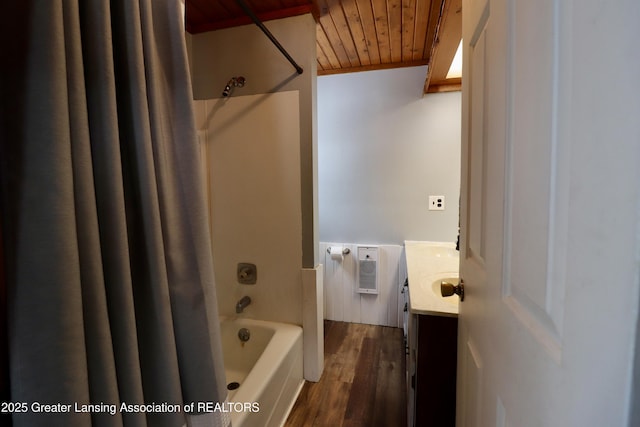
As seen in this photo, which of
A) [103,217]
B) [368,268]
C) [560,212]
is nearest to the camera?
[560,212]

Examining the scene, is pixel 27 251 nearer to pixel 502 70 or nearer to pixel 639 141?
pixel 639 141

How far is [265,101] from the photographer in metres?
1.73

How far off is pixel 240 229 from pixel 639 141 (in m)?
1.83

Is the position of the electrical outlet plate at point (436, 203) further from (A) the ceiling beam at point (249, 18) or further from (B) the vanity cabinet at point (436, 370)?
(A) the ceiling beam at point (249, 18)

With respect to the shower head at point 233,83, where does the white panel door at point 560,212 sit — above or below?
below

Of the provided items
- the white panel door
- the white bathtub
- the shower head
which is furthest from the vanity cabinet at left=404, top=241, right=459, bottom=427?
the shower head

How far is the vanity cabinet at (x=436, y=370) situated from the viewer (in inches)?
42.2

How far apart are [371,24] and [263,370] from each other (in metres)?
2.27

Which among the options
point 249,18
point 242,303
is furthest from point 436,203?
point 249,18

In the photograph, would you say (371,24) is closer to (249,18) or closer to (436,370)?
(249,18)

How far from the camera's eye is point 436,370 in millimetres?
1078

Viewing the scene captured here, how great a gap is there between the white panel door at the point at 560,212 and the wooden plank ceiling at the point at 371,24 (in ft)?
3.68

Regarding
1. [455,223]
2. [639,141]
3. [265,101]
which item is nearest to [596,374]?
[639,141]

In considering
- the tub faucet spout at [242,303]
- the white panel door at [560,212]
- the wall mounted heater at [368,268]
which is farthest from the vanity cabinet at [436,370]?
the wall mounted heater at [368,268]
